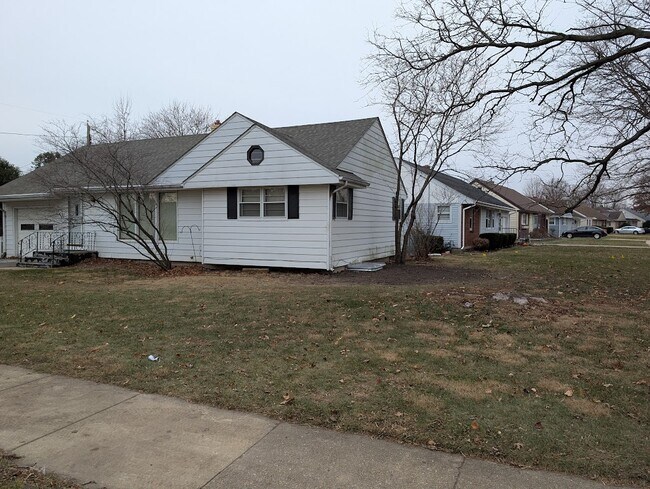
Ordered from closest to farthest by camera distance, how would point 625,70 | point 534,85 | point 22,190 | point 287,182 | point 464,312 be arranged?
point 464,312
point 534,85
point 625,70
point 287,182
point 22,190

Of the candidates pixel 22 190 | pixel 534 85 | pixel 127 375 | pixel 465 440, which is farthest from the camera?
pixel 22 190

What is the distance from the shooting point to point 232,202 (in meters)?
14.4

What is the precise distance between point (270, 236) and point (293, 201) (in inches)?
52.4

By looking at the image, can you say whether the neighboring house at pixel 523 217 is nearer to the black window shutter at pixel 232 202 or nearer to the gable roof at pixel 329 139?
the gable roof at pixel 329 139

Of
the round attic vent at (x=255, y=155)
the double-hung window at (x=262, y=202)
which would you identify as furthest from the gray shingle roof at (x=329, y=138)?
the double-hung window at (x=262, y=202)

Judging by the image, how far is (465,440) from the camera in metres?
3.71

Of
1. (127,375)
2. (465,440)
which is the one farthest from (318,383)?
(127,375)

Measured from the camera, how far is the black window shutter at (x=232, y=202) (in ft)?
47.2

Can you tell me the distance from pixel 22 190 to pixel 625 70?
73.3 feet

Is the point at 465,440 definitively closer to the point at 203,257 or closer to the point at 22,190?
the point at 203,257

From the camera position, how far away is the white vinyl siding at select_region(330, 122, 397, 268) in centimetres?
1436

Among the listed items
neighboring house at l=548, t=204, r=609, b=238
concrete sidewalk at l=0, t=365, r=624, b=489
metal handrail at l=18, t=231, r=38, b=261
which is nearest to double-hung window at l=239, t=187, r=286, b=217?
concrete sidewalk at l=0, t=365, r=624, b=489

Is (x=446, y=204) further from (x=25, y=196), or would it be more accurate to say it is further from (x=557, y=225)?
(x=557, y=225)

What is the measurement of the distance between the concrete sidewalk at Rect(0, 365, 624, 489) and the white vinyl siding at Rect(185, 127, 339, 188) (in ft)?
30.3
